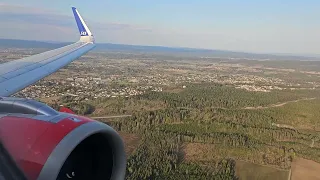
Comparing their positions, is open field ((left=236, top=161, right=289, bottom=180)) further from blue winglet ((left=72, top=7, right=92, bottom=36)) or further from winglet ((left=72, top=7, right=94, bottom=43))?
blue winglet ((left=72, top=7, right=92, bottom=36))

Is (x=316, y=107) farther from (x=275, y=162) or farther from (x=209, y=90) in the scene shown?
(x=275, y=162)

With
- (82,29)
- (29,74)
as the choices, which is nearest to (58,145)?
(29,74)

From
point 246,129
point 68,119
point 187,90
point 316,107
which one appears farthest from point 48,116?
point 187,90

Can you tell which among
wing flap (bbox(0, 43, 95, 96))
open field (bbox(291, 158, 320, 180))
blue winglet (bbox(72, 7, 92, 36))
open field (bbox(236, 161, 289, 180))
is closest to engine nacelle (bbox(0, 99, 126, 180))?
wing flap (bbox(0, 43, 95, 96))

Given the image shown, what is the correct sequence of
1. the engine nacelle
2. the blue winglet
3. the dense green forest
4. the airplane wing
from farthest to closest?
Answer: the dense green forest
the blue winglet
the airplane wing
the engine nacelle

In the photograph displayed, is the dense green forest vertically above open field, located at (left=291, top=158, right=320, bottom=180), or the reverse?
the dense green forest

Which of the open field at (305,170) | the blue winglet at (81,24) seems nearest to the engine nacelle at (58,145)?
the blue winglet at (81,24)
